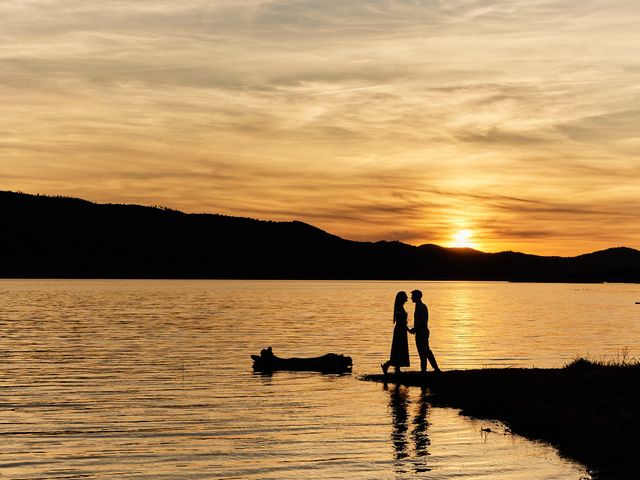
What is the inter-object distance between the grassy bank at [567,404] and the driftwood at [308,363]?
338 cm

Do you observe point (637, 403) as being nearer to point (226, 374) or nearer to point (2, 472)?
point (2, 472)

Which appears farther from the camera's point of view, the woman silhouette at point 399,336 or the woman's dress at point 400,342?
the woman's dress at point 400,342

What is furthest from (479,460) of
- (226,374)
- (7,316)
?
(7,316)

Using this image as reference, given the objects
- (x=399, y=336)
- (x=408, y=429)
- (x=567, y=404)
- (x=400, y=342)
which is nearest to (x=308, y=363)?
(x=400, y=342)

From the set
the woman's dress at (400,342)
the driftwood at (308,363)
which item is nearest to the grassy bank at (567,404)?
the woman's dress at (400,342)

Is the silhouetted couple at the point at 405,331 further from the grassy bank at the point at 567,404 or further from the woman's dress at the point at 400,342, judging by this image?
the grassy bank at the point at 567,404

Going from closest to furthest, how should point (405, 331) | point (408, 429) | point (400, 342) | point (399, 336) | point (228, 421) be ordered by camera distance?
point (408, 429), point (228, 421), point (405, 331), point (399, 336), point (400, 342)

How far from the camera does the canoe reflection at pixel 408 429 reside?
1797 centimetres

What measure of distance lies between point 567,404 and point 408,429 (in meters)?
4.75

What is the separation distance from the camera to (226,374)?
120ft

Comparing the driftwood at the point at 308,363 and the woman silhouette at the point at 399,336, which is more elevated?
the woman silhouette at the point at 399,336

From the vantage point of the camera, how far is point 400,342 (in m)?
29.7

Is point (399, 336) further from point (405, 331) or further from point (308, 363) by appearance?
point (308, 363)

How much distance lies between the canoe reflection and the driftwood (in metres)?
6.58
